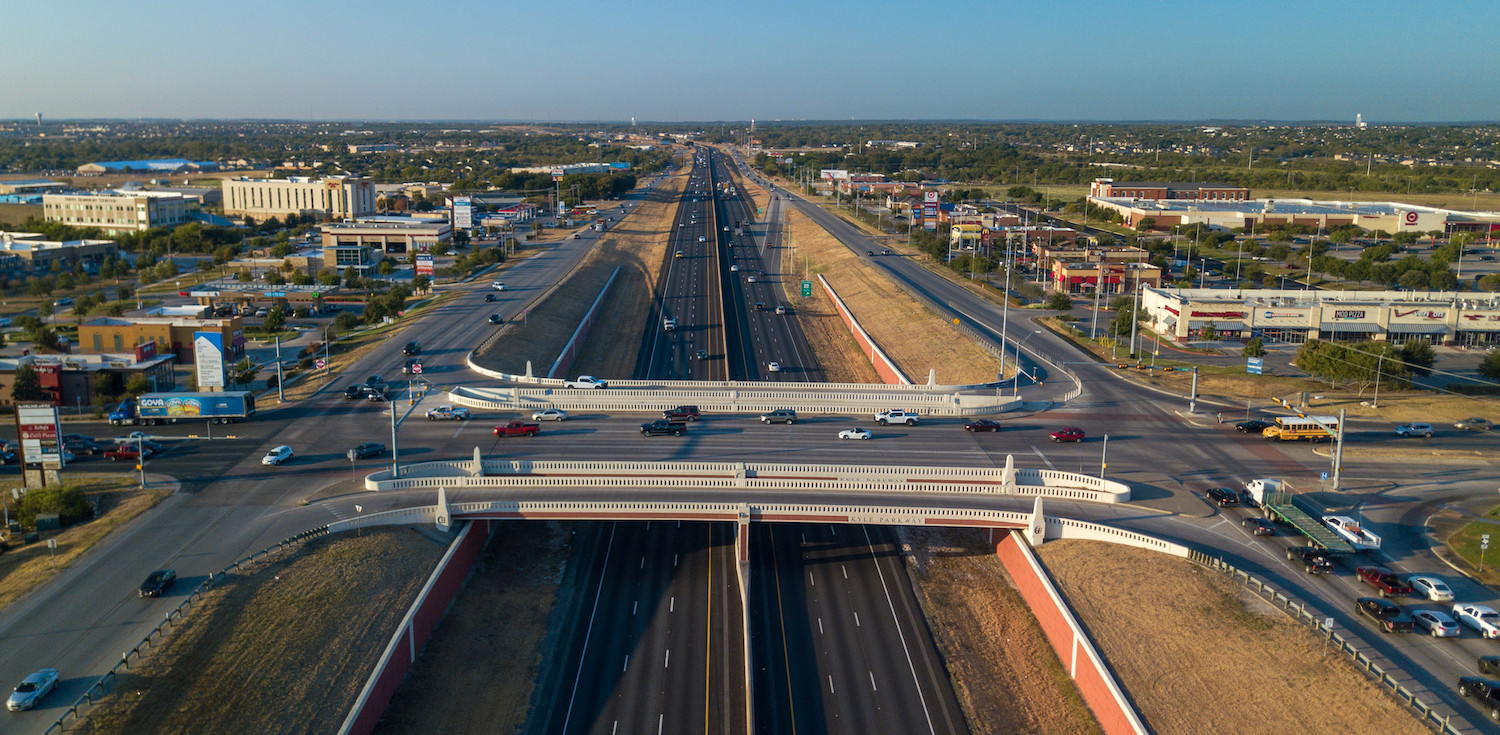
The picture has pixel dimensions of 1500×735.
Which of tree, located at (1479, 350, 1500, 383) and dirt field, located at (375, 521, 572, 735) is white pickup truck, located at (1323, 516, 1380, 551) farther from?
tree, located at (1479, 350, 1500, 383)

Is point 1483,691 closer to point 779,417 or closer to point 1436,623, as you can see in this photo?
point 1436,623

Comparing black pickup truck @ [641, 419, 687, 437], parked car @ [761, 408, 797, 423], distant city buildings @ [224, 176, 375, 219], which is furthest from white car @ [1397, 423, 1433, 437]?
distant city buildings @ [224, 176, 375, 219]

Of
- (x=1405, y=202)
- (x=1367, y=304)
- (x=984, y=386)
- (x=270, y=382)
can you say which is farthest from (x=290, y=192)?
(x=1405, y=202)

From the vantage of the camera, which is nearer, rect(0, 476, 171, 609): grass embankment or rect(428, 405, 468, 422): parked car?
rect(0, 476, 171, 609): grass embankment

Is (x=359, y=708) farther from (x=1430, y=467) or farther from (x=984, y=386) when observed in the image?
(x=1430, y=467)

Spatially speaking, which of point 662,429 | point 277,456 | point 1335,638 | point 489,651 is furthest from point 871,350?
point 1335,638

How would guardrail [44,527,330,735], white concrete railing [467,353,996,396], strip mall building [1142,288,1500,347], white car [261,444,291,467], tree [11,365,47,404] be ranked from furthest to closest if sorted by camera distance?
strip mall building [1142,288,1500,347] < tree [11,365,47,404] < white concrete railing [467,353,996,396] < white car [261,444,291,467] < guardrail [44,527,330,735]
